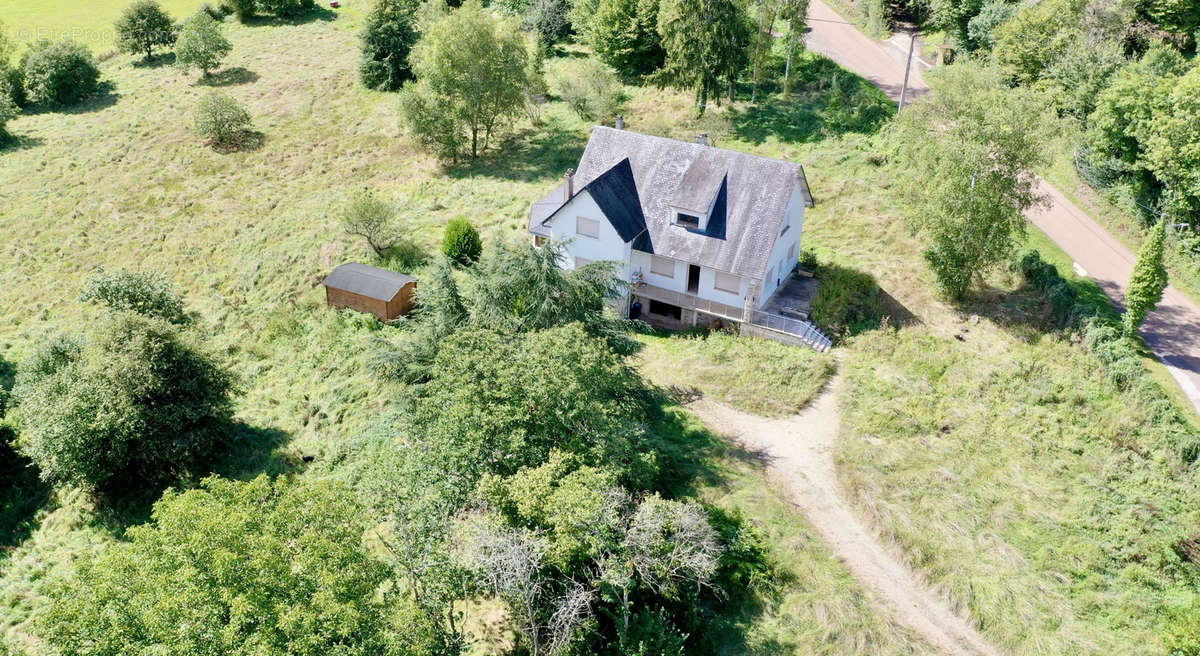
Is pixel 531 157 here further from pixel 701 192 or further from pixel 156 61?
pixel 156 61

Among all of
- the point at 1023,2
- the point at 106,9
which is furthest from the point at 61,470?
the point at 106,9

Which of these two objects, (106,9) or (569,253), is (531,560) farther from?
(106,9)

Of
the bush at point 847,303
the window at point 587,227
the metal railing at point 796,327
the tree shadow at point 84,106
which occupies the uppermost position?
the window at point 587,227

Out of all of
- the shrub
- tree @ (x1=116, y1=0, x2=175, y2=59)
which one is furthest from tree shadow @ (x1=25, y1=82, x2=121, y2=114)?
the shrub

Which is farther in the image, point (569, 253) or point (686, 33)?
point (686, 33)

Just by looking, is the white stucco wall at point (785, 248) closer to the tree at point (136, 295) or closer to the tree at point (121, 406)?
the tree at point (121, 406)

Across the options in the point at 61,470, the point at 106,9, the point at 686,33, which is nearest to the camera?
the point at 61,470

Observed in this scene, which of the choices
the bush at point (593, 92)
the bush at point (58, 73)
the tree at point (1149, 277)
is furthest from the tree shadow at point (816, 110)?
the bush at point (58, 73)

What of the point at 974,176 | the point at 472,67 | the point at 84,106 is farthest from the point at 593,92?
the point at 84,106
